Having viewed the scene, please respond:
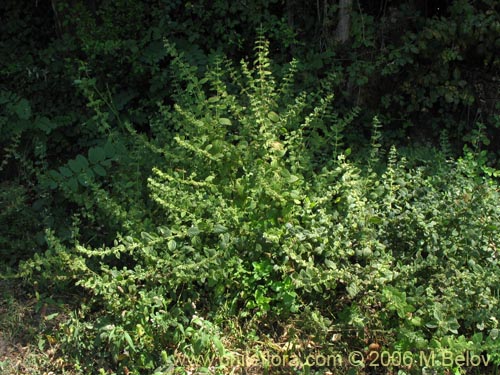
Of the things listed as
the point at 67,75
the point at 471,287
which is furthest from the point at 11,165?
the point at 471,287

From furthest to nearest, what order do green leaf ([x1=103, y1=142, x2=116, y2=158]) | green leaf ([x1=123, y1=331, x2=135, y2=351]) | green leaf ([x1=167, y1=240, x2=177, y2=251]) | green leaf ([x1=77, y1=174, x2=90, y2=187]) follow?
green leaf ([x1=103, y1=142, x2=116, y2=158])
green leaf ([x1=77, y1=174, x2=90, y2=187])
green leaf ([x1=167, y1=240, x2=177, y2=251])
green leaf ([x1=123, y1=331, x2=135, y2=351])

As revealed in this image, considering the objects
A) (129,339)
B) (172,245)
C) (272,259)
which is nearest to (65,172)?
(172,245)

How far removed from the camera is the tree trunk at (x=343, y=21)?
505 cm

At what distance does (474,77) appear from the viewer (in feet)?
17.1

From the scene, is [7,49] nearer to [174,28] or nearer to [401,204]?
[174,28]

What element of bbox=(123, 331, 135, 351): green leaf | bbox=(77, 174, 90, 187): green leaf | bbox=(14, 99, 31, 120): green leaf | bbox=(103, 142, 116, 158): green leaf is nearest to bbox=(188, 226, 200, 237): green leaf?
bbox=(123, 331, 135, 351): green leaf

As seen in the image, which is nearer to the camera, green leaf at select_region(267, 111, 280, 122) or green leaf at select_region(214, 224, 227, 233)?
green leaf at select_region(214, 224, 227, 233)

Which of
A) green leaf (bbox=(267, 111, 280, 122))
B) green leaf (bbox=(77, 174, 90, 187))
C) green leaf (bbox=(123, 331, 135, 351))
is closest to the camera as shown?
green leaf (bbox=(123, 331, 135, 351))

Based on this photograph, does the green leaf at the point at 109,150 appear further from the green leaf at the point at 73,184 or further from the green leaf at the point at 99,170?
the green leaf at the point at 73,184

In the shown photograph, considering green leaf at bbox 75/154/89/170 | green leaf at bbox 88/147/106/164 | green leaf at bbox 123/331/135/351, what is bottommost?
green leaf at bbox 123/331/135/351

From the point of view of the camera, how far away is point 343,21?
511 centimetres

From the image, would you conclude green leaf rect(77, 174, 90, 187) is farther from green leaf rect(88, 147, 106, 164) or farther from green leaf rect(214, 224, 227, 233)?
green leaf rect(214, 224, 227, 233)

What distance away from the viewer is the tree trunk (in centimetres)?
505

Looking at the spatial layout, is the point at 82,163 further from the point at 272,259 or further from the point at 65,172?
the point at 272,259
